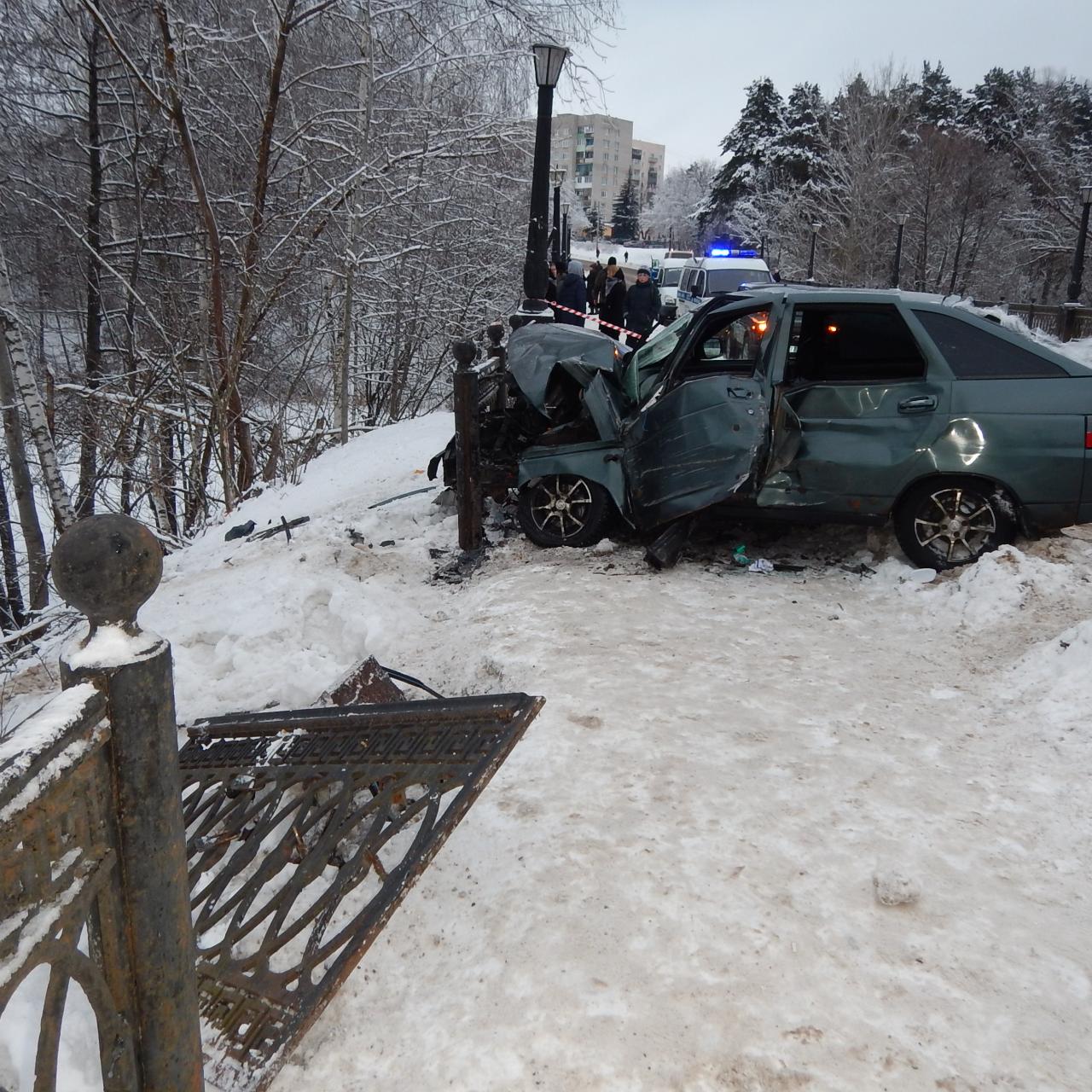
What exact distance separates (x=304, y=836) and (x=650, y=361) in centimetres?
491

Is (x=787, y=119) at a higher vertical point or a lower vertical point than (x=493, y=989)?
higher

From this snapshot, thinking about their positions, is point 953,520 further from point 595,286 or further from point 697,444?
point 595,286

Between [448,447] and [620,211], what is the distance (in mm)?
102957

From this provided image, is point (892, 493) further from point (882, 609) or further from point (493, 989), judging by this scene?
point (493, 989)

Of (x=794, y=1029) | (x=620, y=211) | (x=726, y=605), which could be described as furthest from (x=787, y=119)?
(x=794, y=1029)

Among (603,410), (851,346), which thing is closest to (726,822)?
(603,410)

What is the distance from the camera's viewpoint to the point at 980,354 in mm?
5703

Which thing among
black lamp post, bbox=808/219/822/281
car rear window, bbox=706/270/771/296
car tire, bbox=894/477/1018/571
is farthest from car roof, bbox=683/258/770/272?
black lamp post, bbox=808/219/822/281

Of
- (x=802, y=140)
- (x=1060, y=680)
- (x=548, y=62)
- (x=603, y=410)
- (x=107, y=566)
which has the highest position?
(x=802, y=140)

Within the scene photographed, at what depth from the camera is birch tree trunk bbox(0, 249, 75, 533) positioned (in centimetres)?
1119

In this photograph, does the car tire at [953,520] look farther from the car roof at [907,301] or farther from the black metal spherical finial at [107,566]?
the black metal spherical finial at [107,566]

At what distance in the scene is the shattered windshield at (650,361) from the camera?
6.80 meters

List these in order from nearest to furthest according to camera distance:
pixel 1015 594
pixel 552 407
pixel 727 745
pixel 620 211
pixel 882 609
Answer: pixel 727 745 < pixel 1015 594 < pixel 882 609 < pixel 552 407 < pixel 620 211

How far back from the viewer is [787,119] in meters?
54.0
